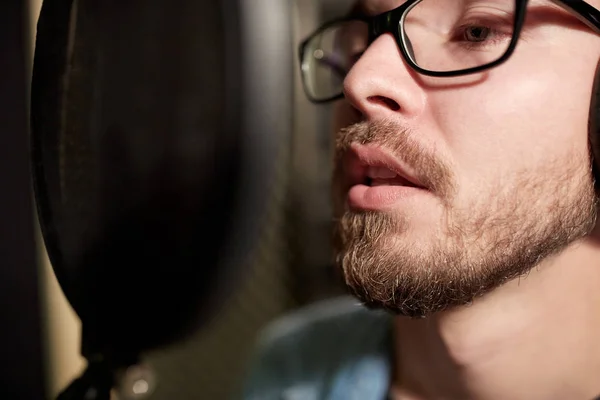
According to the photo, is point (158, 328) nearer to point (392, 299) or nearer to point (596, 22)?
point (392, 299)

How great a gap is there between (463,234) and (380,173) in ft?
0.36

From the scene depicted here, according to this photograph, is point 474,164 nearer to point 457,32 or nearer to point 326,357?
point 457,32

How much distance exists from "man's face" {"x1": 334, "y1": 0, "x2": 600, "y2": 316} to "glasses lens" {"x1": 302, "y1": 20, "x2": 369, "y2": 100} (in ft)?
0.41

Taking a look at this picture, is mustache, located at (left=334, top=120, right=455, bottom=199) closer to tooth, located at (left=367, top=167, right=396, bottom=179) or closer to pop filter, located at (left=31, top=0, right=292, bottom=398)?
tooth, located at (left=367, top=167, right=396, bottom=179)

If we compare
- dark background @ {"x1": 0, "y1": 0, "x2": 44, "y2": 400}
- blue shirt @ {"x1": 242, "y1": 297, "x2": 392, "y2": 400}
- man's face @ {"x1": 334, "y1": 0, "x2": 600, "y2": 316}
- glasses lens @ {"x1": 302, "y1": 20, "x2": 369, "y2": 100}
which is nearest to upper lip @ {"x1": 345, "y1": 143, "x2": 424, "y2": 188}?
man's face @ {"x1": 334, "y1": 0, "x2": 600, "y2": 316}

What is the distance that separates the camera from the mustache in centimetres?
54

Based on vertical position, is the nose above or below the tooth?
above

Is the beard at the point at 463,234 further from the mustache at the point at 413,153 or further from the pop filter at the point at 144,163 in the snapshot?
the pop filter at the point at 144,163

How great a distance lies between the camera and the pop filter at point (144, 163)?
1.33ft

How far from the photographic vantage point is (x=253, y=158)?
1.28 ft

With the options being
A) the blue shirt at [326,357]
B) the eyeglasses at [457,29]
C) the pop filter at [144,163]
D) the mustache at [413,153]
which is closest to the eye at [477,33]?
the eyeglasses at [457,29]

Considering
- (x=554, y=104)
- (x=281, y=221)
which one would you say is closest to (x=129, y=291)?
(x=554, y=104)

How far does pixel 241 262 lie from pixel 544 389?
0.40 meters

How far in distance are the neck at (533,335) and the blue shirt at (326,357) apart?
0.43ft
